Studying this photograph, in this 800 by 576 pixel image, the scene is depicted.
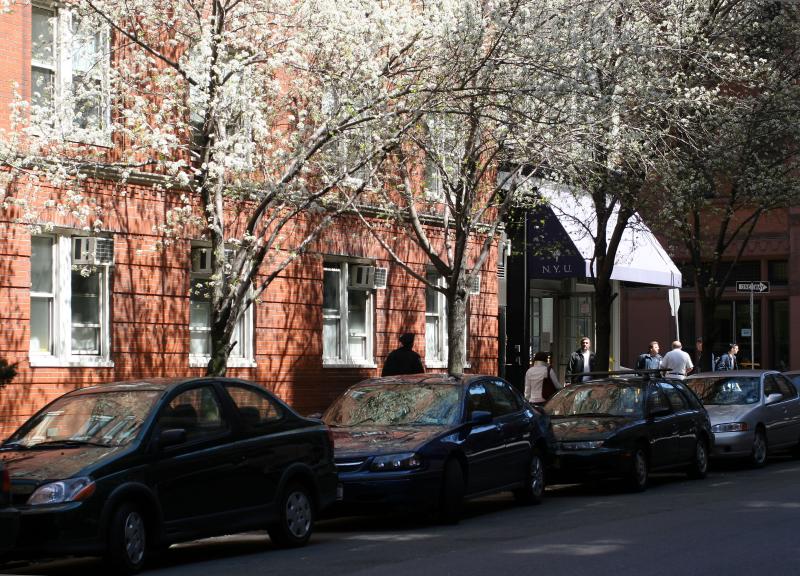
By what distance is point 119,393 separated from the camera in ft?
37.3

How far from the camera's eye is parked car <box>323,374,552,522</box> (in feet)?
43.1

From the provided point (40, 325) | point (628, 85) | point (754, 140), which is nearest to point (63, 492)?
point (40, 325)

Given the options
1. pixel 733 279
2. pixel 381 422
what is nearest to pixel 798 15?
pixel 381 422

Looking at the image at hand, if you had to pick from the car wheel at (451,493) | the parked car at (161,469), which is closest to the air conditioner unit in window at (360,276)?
the car wheel at (451,493)

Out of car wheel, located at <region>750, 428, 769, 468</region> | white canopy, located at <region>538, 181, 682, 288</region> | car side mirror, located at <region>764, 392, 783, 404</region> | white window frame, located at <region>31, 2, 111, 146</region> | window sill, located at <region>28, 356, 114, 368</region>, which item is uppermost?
white window frame, located at <region>31, 2, 111, 146</region>

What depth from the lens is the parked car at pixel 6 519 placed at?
9.15m

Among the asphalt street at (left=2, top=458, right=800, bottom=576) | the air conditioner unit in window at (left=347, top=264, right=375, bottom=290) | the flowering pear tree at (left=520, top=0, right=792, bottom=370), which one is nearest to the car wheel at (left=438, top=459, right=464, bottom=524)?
the asphalt street at (left=2, top=458, right=800, bottom=576)

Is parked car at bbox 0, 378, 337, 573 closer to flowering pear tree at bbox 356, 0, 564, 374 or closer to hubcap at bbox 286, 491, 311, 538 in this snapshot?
hubcap at bbox 286, 491, 311, 538

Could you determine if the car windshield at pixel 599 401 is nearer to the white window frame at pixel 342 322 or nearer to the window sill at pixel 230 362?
the window sill at pixel 230 362

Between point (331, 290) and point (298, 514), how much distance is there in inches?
508

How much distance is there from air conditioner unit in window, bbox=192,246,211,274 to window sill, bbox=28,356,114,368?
240 cm

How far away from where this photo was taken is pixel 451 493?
44.3 feet

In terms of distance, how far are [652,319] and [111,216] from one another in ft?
103

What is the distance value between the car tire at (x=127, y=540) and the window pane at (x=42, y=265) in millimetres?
9031
